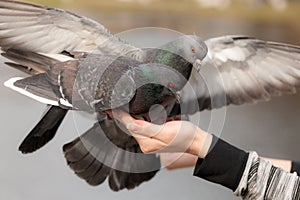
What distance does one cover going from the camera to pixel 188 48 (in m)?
1.04

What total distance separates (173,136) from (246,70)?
49 centimetres

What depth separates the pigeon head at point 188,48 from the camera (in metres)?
1.04

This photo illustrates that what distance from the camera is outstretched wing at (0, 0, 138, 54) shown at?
1.07 meters

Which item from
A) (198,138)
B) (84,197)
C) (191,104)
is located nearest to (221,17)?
(84,197)

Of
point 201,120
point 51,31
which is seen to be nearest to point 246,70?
→ point 201,120

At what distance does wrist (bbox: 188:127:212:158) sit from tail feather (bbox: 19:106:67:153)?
1.06ft

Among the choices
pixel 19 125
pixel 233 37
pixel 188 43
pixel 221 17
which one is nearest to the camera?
pixel 188 43

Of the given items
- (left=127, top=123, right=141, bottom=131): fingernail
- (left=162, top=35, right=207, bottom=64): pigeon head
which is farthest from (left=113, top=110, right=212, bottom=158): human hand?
(left=162, top=35, right=207, bottom=64): pigeon head

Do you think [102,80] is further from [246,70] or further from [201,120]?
[246,70]

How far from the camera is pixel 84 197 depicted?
1.92 m

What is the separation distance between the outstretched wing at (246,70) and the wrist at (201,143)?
1.19ft

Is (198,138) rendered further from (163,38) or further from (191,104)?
(163,38)

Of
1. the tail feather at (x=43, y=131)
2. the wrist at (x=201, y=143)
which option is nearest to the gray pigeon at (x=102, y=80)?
the tail feather at (x=43, y=131)

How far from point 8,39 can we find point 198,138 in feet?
1.21
